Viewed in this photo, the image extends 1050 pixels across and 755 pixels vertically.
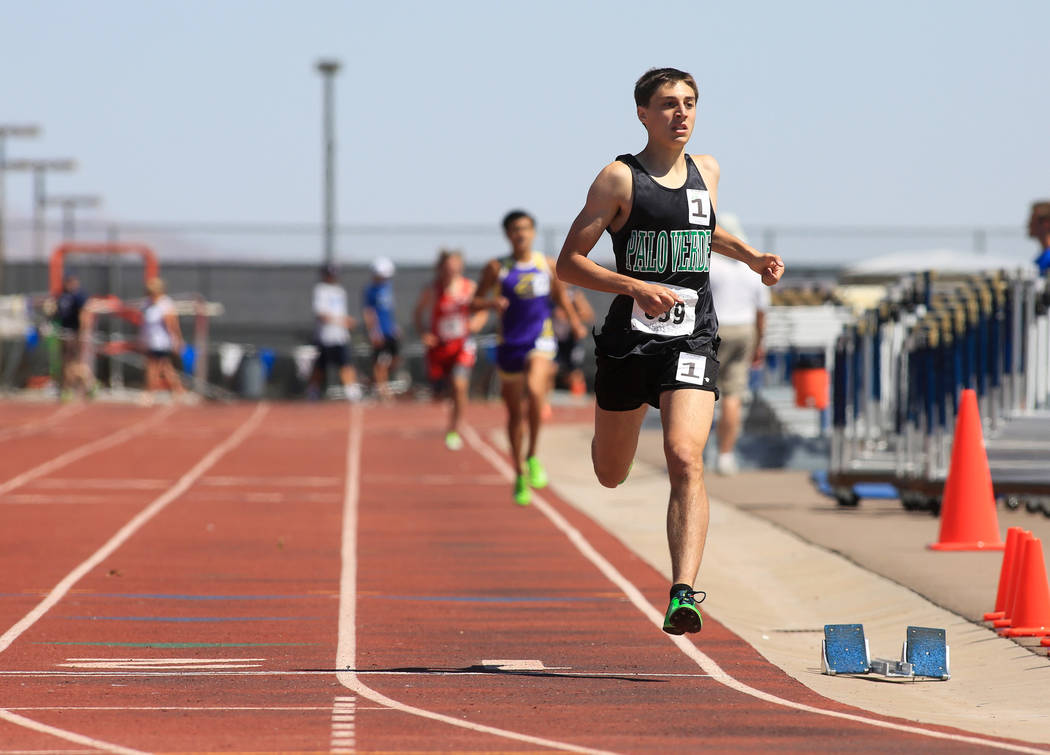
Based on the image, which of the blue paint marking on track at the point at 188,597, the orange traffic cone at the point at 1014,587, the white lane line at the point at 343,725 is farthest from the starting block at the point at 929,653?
the blue paint marking on track at the point at 188,597

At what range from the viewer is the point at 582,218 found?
275 inches

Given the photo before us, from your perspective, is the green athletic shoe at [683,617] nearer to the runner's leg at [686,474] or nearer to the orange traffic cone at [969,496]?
the runner's leg at [686,474]

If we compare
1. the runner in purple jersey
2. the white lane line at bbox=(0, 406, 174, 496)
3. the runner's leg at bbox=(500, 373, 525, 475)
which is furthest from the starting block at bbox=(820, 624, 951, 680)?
the white lane line at bbox=(0, 406, 174, 496)

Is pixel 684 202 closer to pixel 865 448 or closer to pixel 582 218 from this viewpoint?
pixel 582 218

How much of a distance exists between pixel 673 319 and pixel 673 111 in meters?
0.74

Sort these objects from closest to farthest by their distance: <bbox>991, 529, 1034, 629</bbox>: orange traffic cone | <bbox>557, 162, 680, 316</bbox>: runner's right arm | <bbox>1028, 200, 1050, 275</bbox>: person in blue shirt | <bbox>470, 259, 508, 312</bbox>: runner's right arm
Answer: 1. <bbox>557, 162, 680, 316</bbox>: runner's right arm
2. <bbox>991, 529, 1034, 629</bbox>: orange traffic cone
3. <bbox>1028, 200, 1050, 275</bbox>: person in blue shirt
4. <bbox>470, 259, 508, 312</bbox>: runner's right arm

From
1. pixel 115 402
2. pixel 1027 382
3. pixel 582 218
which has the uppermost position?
pixel 582 218

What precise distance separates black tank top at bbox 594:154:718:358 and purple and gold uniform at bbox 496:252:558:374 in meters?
6.09

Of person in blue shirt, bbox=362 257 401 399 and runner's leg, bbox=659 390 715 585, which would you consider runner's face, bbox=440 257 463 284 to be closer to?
person in blue shirt, bbox=362 257 401 399

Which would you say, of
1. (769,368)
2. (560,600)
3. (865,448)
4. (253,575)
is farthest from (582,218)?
(769,368)

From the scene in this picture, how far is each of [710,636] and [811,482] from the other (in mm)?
7718

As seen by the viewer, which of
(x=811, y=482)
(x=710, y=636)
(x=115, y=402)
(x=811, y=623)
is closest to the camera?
(x=710, y=636)

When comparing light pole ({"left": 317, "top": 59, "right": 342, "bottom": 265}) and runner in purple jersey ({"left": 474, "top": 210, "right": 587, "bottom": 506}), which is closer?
runner in purple jersey ({"left": 474, "top": 210, "right": 587, "bottom": 506})

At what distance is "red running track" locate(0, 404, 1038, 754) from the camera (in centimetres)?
555
